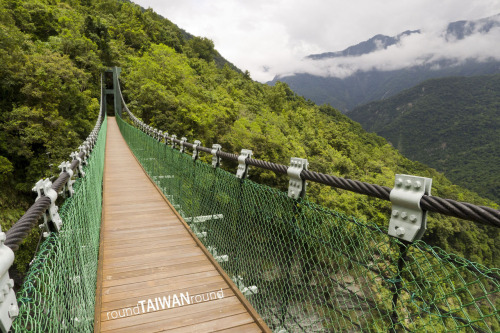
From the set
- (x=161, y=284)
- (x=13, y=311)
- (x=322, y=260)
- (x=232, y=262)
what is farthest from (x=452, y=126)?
(x=13, y=311)

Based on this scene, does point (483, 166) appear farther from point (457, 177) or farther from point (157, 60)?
point (157, 60)

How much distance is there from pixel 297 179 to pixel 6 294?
1384 millimetres

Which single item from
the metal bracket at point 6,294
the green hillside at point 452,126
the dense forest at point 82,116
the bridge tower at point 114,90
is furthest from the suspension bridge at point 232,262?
the green hillside at point 452,126

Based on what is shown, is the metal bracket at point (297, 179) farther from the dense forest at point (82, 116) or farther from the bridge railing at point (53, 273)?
the dense forest at point (82, 116)

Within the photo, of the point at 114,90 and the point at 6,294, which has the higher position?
the point at 114,90

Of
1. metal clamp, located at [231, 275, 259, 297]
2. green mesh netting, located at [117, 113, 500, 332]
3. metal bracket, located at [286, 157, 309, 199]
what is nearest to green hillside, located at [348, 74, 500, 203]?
green mesh netting, located at [117, 113, 500, 332]

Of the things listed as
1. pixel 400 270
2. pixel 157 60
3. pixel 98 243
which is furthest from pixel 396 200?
pixel 157 60

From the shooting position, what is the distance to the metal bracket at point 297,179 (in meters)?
1.66

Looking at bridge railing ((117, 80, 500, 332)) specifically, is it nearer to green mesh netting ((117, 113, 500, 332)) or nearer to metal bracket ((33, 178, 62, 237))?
green mesh netting ((117, 113, 500, 332))

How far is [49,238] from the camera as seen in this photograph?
1.19m

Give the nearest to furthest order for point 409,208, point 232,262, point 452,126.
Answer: point 409,208
point 232,262
point 452,126

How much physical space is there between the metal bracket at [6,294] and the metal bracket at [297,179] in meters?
1.34

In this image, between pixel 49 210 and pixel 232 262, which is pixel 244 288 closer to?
pixel 232 262

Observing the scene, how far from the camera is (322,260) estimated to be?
168 centimetres
